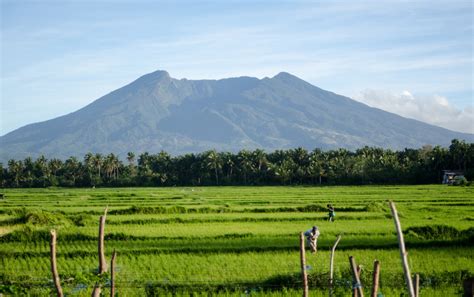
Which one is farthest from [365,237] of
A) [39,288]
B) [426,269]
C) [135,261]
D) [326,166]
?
[326,166]

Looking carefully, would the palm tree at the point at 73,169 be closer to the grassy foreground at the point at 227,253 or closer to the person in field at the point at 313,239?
the grassy foreground at the point at 227,253

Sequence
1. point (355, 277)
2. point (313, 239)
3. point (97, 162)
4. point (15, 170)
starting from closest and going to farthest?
point (355, 277)
point (313, 239)
point (15, 170)
point (97, 162)

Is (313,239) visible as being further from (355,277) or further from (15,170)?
(15,170)

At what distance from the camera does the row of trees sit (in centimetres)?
6575

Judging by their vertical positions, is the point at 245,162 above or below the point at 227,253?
above

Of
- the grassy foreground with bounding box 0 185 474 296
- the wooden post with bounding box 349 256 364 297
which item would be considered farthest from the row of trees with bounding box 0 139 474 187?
the wooden post with bounding box 349 256 364 297

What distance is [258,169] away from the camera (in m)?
75.1

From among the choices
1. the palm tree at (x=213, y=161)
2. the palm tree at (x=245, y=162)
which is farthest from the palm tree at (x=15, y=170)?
the palm tree at (x=245, y=162)

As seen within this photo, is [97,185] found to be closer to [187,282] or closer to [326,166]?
[326,166]

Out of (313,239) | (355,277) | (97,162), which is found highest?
(97,162)

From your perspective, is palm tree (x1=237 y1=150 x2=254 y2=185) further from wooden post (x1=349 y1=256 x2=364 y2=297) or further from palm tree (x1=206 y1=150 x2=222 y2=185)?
wooden post (x1=349 y1=256 x2=364 y2=297)

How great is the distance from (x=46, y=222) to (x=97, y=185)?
56.9 meters

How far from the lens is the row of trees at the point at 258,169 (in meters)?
65.8


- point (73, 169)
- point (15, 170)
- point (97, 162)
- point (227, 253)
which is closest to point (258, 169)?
point (97, 162)
